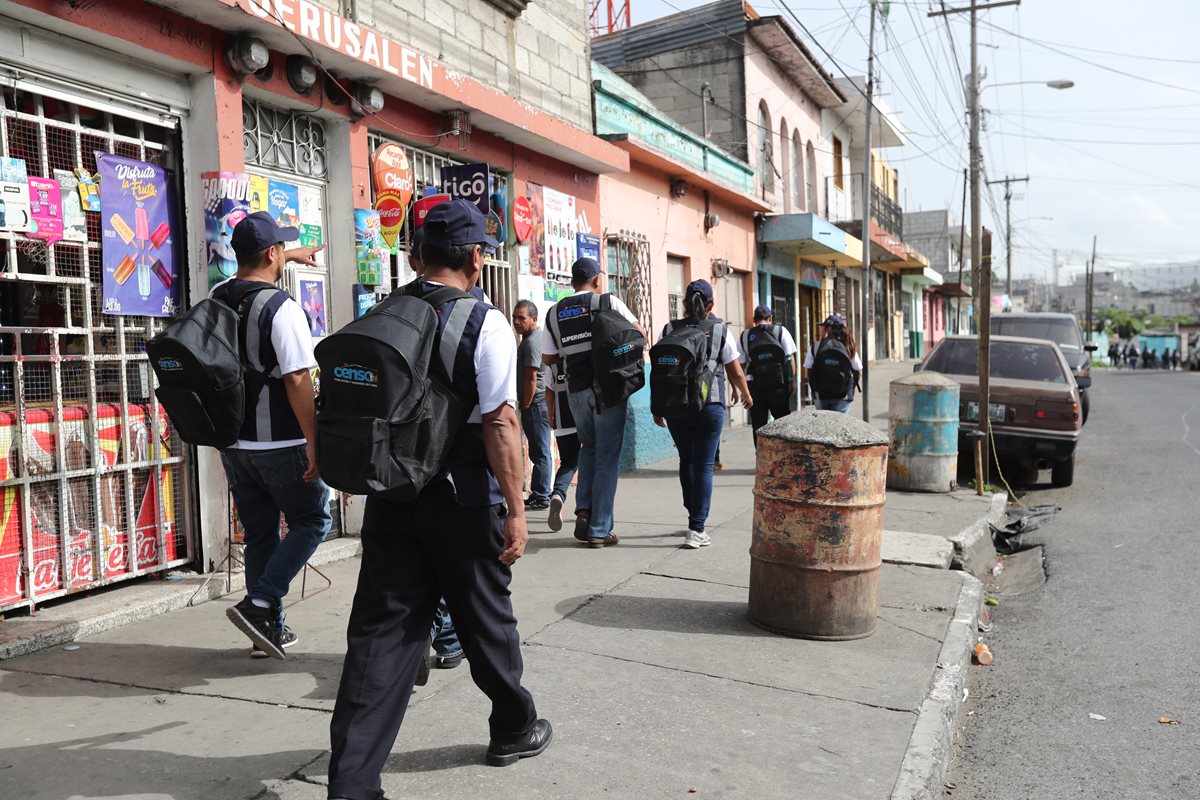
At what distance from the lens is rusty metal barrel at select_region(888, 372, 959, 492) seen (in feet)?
30.0

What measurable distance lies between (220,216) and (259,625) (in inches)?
94.8

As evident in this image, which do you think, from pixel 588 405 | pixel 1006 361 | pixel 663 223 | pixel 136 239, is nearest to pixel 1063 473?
pixel 1006 361

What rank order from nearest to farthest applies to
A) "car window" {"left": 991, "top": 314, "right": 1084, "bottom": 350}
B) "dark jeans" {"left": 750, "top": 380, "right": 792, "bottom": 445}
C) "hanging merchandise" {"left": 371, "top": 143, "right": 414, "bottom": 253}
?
"hanging merchandise" {"left": 371, "top": 143, "right": 414, "bottom": 253}, "dark jeans" {"left": 750, "top": 380, "right": 792, "bottom": 445}, "car window" {"left": 991, "top": 314, "right": 1084, "bottom": 350}

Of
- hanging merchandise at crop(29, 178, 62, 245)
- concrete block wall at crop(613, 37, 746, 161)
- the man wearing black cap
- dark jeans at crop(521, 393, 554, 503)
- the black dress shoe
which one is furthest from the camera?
concrete block wall at crop(613, 37, 746, 161)

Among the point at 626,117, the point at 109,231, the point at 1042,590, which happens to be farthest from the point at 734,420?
the point at 109,231

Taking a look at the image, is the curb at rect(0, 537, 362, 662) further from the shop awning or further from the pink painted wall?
the shop awning

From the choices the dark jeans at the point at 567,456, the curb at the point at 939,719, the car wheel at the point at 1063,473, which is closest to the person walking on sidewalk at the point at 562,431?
the dark jeans at the point at 567,456

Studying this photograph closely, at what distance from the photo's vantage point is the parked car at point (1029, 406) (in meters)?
10.1

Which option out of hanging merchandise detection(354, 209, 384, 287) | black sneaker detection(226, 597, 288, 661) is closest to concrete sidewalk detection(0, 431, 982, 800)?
black sneaker detection(226, 597, 288, 661)

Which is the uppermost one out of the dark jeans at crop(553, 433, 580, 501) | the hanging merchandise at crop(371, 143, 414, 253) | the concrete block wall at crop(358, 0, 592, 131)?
the concrete block wall at crop(358, 0, 592, 131)

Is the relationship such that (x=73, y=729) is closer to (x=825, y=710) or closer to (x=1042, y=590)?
(x=825, y=710)

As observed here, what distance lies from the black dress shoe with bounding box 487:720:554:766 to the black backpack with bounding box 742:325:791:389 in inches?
272

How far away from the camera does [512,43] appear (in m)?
8.84

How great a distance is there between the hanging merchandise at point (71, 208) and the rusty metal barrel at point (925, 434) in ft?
22.9
